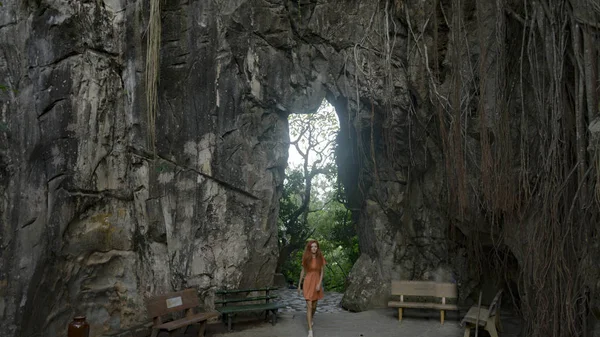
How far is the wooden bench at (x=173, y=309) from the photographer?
5.64 m

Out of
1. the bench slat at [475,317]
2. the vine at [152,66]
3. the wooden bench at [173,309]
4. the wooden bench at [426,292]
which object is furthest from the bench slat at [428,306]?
the vine at [152,66]

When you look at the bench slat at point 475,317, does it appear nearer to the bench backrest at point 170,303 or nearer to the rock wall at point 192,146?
the rock wall at point 192,146

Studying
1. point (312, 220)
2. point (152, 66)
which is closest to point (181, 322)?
point (152, 66)

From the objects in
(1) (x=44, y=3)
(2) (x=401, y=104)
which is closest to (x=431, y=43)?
(2) (x=401, y=104)

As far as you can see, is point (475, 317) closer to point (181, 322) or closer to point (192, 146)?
point (181, 322)

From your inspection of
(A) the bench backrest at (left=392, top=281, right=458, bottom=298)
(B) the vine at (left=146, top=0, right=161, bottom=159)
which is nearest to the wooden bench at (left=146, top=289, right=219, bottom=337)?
(B) the vine at (left=146, top=0, right=161, bottom=159)

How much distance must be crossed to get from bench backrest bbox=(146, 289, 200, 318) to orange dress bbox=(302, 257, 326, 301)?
150cm

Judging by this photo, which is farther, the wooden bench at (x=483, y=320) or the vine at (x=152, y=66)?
the vine at (x=152, y=66)

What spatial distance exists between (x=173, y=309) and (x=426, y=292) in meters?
3.75

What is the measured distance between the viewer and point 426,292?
24.2ft

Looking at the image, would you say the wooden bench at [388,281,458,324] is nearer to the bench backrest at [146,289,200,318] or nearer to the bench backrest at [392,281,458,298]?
the bench backrest at [392,281,458,298]

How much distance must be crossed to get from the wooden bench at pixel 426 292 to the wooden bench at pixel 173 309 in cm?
287

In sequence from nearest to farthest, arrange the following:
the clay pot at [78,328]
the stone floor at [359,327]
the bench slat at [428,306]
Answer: the clay pot at [78,328]
the stone floor at [359,327]
the bench slat at [428,306]

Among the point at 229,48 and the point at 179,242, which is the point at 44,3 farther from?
the point at 179,242
